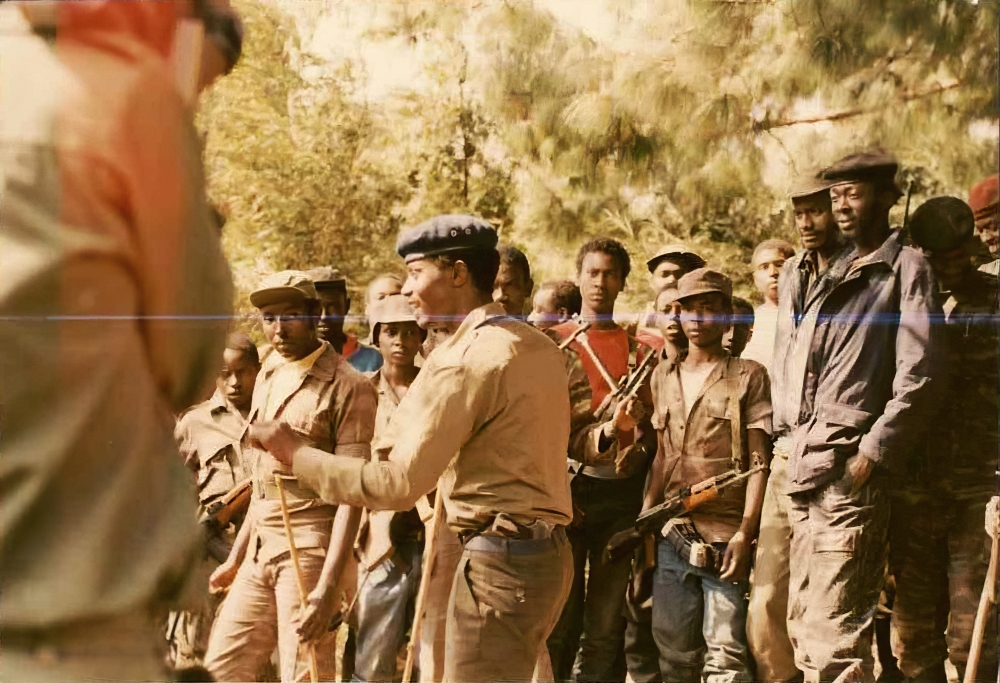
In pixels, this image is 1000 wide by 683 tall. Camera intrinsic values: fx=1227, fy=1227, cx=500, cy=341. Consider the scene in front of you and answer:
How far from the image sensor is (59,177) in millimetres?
1456

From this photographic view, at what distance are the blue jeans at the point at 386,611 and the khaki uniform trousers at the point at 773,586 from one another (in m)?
1.04

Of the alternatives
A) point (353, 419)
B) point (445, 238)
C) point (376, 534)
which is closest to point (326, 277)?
point (353, 419)

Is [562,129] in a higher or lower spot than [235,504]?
higher

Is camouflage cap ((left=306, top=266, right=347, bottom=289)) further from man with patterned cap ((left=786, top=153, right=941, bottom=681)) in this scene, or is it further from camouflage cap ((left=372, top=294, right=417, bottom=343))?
man with patterned cap ((left=786, top=153, right=941, bottom=681))

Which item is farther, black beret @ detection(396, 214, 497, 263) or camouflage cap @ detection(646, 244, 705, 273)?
camouflage cap @ detection(646, 244, 705, 273)

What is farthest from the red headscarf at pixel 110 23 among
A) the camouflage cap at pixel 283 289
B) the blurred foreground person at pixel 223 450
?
the blurred foreground person at pixel 223 450

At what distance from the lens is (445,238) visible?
10.3 feet

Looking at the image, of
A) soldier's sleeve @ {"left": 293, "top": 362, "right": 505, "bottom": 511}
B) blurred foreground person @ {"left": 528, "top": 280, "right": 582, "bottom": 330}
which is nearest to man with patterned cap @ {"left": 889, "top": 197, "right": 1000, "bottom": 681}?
blurred foreground person @ {"left": 528, "top": 280, "right": 582, "bottom": 330}

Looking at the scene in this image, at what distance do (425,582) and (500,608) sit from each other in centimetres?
66

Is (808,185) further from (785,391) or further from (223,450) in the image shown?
(223,450)

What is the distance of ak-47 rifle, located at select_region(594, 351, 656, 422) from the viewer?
12.6 feet

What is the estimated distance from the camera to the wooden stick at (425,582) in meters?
3.31

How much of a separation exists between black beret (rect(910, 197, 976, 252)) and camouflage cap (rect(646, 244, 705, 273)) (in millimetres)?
621

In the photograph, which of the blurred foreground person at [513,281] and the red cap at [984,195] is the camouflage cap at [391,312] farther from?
the red cap at [984,195]
